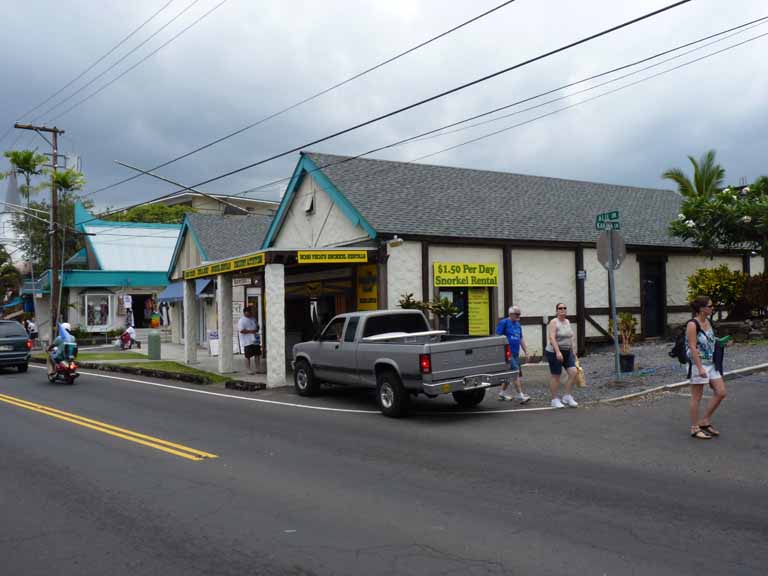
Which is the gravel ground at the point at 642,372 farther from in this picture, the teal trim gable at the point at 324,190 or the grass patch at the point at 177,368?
the grass patch at the point at 177,368

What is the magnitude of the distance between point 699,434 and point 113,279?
134 feet

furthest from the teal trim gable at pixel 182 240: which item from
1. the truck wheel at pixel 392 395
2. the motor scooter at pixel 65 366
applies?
the truck wheel at pixel 392 395

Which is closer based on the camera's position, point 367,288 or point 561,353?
point 561,353

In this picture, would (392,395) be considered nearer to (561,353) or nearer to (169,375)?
(561,353)

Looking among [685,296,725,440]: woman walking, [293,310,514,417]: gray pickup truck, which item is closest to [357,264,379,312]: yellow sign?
[293,310,514,417]: gray pickup truck

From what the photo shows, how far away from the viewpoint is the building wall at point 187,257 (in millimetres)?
33969

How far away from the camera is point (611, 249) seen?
1314 centimetres

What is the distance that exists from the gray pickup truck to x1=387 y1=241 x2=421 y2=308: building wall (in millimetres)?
3954

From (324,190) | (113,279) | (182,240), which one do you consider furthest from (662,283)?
(113,279)

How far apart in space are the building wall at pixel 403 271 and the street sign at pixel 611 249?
6131 mm

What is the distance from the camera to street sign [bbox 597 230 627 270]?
13.1 meters

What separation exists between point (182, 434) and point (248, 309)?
9.84 meters

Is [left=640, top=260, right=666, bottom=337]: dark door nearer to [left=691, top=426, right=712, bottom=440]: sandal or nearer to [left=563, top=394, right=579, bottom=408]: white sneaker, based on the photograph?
[left=563, top=394, right=579, bottom=408]: white sneaker

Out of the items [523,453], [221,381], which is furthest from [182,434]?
[221,381]
